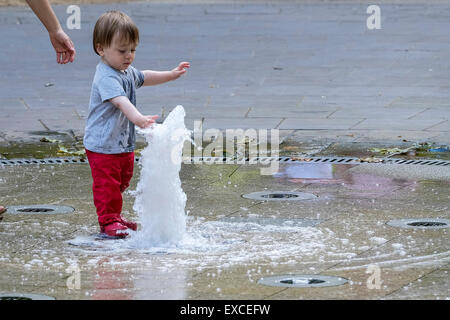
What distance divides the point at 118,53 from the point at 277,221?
154 cm

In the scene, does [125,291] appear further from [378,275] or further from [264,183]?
[264,183]

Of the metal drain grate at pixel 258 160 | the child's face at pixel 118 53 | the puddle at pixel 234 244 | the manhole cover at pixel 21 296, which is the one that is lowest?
the manhole cover at pixel 21 296

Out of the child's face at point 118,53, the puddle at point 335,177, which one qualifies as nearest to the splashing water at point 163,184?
the child's face at point 118,53

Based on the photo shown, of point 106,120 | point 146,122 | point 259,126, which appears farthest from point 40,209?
point 259,126

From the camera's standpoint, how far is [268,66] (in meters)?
15.3

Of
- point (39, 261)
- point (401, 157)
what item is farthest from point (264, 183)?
point (39, 261)

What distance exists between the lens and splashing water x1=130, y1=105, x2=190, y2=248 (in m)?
6.36

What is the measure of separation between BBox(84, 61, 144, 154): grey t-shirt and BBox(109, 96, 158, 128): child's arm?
85mm

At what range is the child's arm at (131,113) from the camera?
245 inches

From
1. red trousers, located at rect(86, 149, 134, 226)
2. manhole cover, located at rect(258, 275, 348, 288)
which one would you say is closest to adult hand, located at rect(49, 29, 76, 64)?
red trousers, located at rect(86, 149, 134, 226)

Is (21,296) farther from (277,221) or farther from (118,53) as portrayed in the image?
(277,221)

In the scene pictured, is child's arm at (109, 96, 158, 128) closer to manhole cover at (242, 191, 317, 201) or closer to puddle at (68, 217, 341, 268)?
puddle at (68, 217, 341, 268)

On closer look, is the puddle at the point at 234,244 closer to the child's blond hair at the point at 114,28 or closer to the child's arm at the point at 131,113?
the child's arm at the point at 131,113

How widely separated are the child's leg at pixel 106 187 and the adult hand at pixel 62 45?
68 cm
